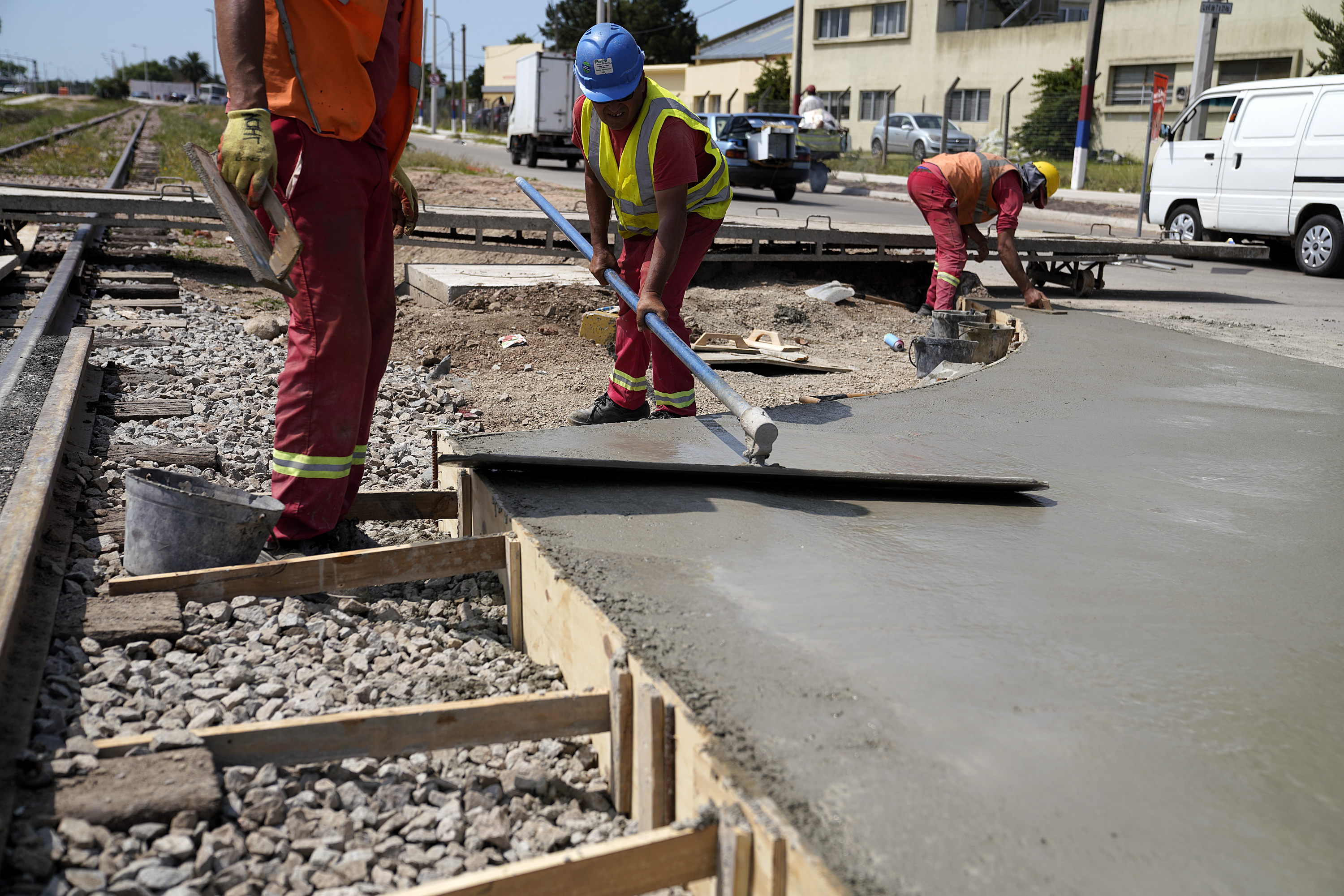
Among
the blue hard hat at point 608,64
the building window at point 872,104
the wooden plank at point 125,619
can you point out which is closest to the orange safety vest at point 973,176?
the blue hard hat at point 608,64

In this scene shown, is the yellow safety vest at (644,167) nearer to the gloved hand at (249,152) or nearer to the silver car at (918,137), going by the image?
the gloved hand at (249,152)

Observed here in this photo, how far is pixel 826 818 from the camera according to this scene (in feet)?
5.15

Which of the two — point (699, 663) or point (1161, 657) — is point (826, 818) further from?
point (1161, 657)

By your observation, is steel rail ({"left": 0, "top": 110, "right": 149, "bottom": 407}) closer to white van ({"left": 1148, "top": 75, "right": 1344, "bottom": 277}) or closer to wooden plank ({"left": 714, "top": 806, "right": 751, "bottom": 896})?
wooden plank ({"left": 714, "top": 806, "right": 751, "bottom": 896})

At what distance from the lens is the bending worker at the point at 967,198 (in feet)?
26.3

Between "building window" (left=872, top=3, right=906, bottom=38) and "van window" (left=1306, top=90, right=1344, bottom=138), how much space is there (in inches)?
1220

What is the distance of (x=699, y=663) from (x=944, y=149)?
26984mm

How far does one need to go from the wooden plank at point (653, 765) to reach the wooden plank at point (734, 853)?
0.23 meters

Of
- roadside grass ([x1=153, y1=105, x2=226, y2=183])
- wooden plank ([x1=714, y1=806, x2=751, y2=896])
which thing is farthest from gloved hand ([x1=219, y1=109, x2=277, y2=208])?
roadside grass ([x1=153, y1=105, x2=226, y2=183])

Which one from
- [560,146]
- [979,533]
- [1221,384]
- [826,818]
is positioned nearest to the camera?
[826,818]

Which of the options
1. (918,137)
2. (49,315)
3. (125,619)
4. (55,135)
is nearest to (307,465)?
(125,619)

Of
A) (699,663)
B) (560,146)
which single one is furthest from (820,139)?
(699,663)

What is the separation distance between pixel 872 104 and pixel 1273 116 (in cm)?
3089

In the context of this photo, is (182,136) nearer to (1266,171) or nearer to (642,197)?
(1266,171)
